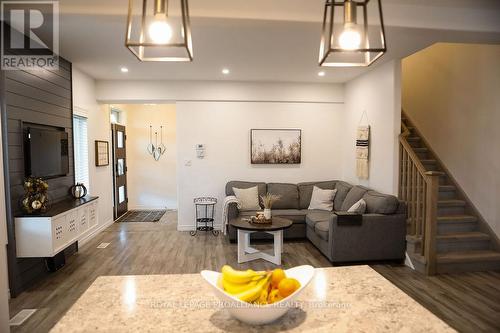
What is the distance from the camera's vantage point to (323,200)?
5465 millimetres

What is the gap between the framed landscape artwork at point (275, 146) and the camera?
5965mm

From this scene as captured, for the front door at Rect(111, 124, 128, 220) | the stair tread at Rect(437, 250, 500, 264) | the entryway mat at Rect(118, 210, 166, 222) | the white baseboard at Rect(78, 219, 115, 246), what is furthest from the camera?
the front door at Rect(111, 124, 128, 220)

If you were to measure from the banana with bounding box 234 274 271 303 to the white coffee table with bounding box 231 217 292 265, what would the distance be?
2.93m

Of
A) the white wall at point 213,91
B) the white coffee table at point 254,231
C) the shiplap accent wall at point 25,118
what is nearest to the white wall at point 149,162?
the white wall at point 213,91

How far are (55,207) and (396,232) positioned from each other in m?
4.24

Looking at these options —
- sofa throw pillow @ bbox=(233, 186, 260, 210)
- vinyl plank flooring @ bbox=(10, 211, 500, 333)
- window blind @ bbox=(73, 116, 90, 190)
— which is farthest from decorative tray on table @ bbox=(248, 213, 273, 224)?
window blind @ bbox=(73, 116, 90, 190)

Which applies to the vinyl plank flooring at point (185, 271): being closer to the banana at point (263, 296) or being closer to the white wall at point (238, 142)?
the white wall at point (238, 142)

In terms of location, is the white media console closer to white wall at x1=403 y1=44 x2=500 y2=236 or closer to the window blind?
the window blind

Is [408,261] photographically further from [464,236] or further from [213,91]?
[213,91]

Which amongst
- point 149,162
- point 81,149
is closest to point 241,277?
point 81,149

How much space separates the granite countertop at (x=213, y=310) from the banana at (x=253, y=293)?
0.34 ft

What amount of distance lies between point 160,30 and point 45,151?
3339mm

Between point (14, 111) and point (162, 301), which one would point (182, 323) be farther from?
point (14, 111)

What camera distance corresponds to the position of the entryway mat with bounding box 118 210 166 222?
6.66 meters
